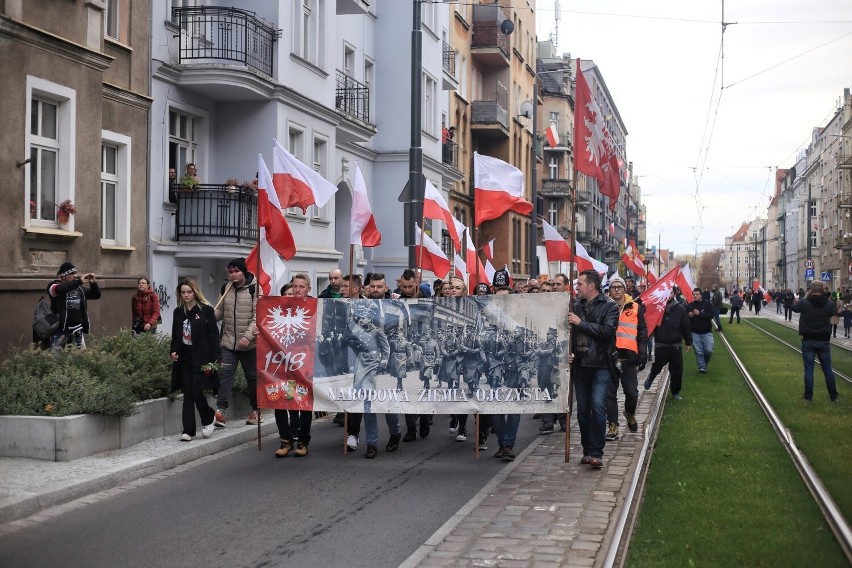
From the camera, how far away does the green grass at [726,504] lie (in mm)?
6695

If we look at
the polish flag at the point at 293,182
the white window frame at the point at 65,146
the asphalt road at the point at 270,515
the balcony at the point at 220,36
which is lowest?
the asphalt road at the point at 270,515

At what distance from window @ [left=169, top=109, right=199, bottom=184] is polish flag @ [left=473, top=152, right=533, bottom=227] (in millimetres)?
8023

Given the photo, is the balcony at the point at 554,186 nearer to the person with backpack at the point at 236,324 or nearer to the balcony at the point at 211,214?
the balcony at the point at 211,214

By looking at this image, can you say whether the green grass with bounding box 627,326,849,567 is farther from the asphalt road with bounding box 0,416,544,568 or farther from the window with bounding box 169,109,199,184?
the window with bounding box 169,109,199,184

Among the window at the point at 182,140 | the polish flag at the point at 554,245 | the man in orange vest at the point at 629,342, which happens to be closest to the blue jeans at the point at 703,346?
the polish flag at the point at 554,245

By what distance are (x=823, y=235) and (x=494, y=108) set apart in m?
55.7

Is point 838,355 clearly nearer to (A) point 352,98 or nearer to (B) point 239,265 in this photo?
(A) point 352,98

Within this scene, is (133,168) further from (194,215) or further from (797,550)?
(797,550)

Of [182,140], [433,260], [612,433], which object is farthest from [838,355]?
[182,140]

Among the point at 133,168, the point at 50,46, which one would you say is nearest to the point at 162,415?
the point at 50,46

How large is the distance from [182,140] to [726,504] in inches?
585

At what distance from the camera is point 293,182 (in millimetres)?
12312

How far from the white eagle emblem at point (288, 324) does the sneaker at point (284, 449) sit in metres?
1.06

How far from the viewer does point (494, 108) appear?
4406 cm
